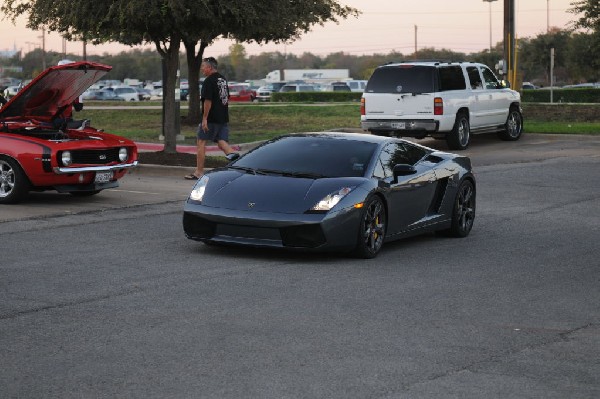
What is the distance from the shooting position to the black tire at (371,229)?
11.5 m

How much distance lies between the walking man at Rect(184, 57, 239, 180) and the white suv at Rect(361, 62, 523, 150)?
8067 millimetres

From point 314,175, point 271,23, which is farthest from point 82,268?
point 271,23

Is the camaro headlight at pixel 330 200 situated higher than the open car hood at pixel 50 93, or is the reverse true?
the open car hood at pixel 50 93

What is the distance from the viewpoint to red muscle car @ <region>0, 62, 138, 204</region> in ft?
50.6

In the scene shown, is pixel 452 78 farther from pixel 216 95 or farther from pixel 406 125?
pixel 216 95

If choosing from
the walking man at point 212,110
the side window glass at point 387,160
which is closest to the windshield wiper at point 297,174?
the side window glass at point 387,160

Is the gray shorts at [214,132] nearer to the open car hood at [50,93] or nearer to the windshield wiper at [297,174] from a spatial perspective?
the open car hood at [50,93]

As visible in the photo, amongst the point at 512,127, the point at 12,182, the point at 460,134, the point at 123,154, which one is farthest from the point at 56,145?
the point at 512,127

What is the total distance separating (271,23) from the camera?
74.4ft

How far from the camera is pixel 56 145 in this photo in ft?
50.7

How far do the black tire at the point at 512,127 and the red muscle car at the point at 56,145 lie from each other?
46.7 ft

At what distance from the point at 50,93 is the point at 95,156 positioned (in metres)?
1.54

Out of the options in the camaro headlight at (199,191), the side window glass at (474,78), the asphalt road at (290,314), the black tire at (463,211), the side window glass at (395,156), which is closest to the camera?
the asphalt road at (290,314)

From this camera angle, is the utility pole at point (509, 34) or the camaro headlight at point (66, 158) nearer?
the camaro headlight at point (66, 158)
